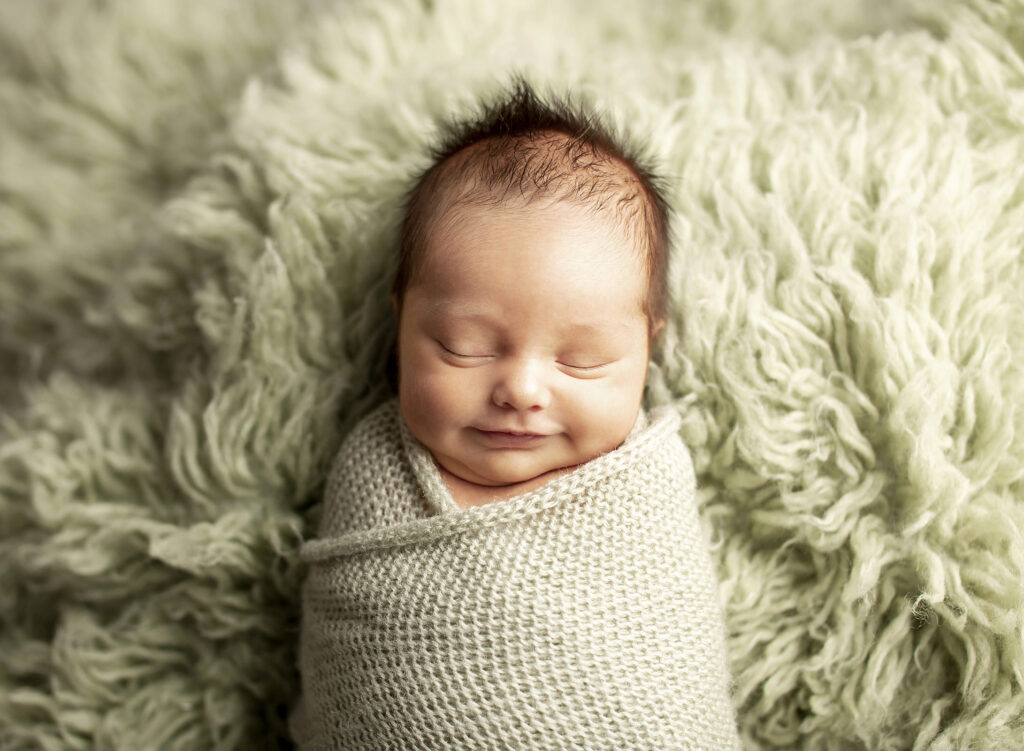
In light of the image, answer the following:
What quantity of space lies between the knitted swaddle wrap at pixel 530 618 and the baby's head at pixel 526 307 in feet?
0.14

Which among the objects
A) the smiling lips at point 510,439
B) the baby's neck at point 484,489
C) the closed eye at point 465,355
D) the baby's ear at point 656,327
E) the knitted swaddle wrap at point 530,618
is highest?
the baby's ear at point 656,327

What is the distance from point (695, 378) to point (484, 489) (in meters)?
0.24

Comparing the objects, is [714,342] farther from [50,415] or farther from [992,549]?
[50,415]

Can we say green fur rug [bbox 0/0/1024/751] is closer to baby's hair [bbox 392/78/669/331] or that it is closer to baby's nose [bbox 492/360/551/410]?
baby's hair [bbox 392/78/669/331]

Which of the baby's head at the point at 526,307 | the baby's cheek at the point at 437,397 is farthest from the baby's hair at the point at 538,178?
the baby's cheek at the point at 437,397

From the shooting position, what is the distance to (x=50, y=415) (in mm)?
1004

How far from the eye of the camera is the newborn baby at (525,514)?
749 mm

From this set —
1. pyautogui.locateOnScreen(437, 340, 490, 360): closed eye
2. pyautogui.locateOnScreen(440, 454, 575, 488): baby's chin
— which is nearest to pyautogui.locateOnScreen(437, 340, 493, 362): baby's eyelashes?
pyautogui.locateOnScreen(437, 340, 490, 360): closed eye

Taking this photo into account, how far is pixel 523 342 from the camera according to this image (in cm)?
78

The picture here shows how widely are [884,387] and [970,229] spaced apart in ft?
0.61

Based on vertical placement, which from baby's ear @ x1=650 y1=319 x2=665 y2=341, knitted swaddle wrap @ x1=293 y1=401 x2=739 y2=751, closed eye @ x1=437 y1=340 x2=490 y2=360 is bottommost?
knitted swaddle wrap @ x1=293 y1=401 x2=739 y2=751

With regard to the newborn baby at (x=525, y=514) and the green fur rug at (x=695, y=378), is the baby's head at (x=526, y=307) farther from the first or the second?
the green fur rug at (x=695, y=378)

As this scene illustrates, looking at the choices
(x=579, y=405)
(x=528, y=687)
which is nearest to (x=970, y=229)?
(x=579, y=405)

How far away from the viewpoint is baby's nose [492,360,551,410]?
0.76 metres
